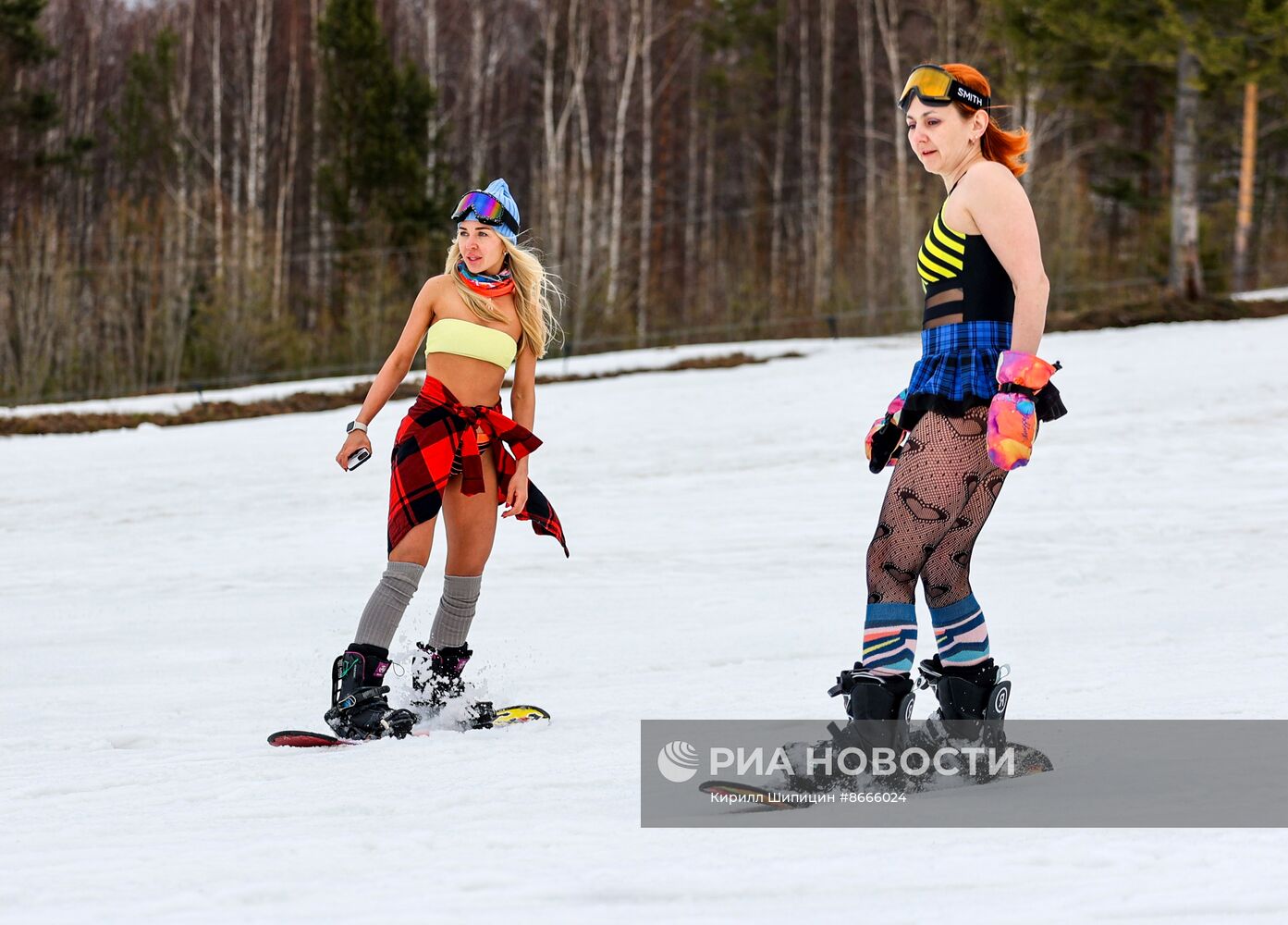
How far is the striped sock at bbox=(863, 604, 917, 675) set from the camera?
3.41 metres

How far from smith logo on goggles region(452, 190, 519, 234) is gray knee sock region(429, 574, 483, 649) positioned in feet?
3.89

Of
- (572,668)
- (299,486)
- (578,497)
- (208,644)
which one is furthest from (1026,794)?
(299,486)

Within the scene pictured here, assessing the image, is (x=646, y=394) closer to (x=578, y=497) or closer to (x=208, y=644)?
(x=578, y=497)

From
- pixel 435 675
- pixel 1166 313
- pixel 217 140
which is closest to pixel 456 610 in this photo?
pixel 435 675

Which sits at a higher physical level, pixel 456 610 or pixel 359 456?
→ pixel 359 456

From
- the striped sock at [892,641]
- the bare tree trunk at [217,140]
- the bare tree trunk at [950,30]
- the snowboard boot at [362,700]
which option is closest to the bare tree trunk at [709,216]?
the bare tree trunk at [950,30]

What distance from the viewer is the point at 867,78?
109ft

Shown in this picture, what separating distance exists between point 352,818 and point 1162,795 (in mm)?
1925

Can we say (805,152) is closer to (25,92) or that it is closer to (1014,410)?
(25,92)

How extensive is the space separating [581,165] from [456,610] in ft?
101

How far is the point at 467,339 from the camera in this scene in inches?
181

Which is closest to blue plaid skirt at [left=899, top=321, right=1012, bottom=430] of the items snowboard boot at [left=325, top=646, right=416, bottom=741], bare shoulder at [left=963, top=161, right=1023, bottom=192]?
bare shoulder at [left=963, top=161, right=1023, bottom=192]

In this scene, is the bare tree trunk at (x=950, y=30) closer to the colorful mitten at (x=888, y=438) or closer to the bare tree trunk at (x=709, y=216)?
the bare tree trunk at (x=709, y=216)

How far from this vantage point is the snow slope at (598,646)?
271 cm
